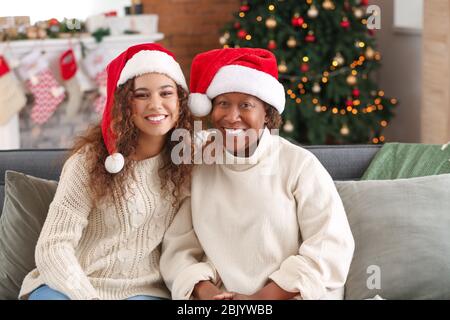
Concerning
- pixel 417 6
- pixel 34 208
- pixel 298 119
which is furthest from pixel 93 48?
pixel 34 208

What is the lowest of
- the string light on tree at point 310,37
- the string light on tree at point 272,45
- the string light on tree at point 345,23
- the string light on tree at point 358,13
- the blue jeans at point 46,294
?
the blue jeans at point 46,294

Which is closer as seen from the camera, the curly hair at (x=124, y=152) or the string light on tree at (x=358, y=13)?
the curly hair at (x=124, y=152)

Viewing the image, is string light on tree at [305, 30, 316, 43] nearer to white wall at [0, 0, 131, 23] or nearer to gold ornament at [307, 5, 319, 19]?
gold ornament at [307, 5, 319, 19]

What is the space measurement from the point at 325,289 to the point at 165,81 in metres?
0.66

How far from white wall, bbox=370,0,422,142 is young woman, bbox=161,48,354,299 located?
131 inches

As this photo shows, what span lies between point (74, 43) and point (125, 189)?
3.30 m

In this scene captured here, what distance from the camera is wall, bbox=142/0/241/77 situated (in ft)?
19.1

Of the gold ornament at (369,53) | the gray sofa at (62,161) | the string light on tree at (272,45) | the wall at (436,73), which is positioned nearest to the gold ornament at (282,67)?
the string light on tree at (272,45)

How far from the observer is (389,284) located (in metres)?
2.06

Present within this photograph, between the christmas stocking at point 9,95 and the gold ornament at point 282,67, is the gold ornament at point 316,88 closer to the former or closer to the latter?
the gold ornament at point 282,67

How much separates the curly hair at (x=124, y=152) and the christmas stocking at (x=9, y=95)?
300 centimetres

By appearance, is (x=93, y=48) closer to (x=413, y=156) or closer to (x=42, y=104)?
(x=42, y=104)

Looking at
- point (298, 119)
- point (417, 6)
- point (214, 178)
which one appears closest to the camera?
point (214, 178)

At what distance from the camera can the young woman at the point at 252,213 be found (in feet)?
5.99
